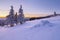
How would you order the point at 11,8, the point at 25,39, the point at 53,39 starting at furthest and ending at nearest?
1. the point at 11,8
2. the point at 25,39
3. the point at 53,39

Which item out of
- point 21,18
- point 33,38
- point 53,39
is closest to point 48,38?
point 53,39

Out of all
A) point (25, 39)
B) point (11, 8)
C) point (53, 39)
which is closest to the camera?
point (53, 39)

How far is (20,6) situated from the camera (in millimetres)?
35312

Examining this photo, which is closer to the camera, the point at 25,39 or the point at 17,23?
the point at 25,39

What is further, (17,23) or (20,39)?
(17,23)

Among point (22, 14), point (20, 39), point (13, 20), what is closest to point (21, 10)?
point (22, 14)

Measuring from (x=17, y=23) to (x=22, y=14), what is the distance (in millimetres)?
2904

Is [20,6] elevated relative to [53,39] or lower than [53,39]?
elevated

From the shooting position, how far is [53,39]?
15594 mm

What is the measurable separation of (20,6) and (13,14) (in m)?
2.74

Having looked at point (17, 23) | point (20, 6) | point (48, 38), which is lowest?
point (17, 23)

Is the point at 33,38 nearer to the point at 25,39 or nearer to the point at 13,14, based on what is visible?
the point at 25,39

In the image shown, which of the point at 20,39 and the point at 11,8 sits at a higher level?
the point at 11,8

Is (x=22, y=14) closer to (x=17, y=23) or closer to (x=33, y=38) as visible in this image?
(x=17, y=23)
